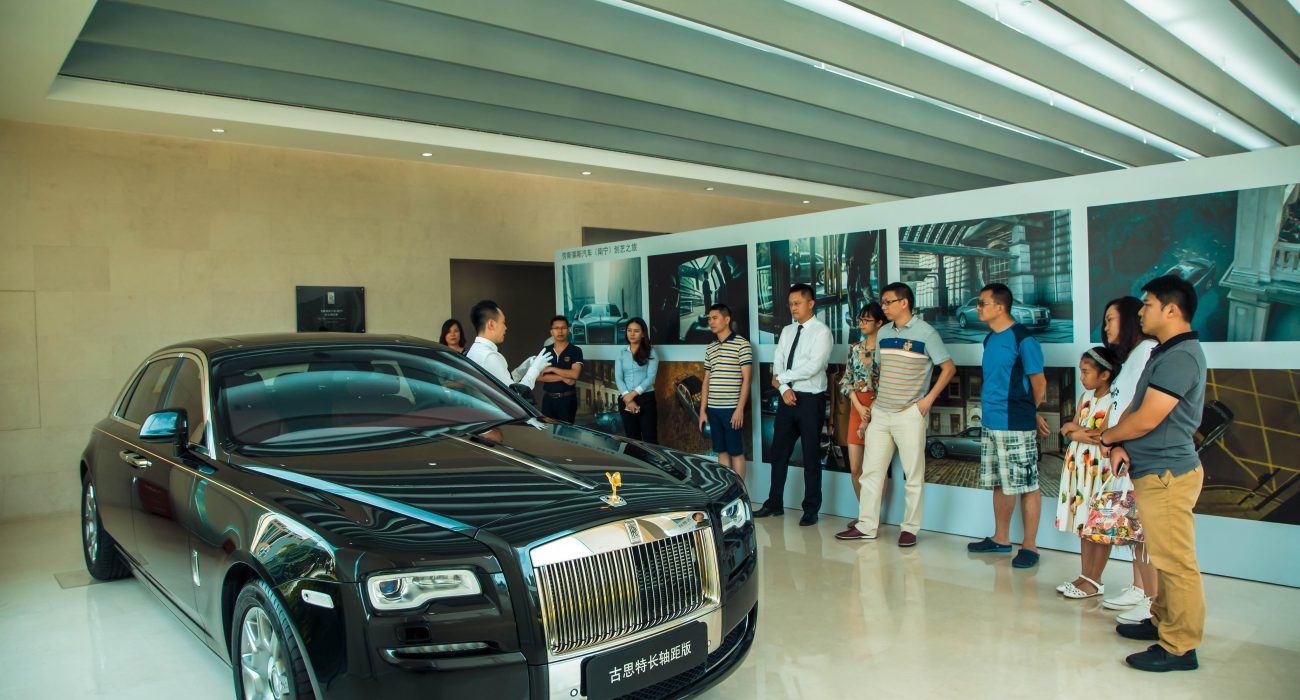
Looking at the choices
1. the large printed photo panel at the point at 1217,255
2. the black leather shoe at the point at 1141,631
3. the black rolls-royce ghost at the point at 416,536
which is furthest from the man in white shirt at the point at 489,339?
the large printed photo panel at the point at 1217,255

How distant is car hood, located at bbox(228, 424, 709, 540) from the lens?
2.49 meters

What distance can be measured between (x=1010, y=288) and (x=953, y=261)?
0.45 m

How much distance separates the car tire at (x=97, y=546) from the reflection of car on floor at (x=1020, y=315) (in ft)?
18.1

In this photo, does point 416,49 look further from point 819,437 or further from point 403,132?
point 819,437

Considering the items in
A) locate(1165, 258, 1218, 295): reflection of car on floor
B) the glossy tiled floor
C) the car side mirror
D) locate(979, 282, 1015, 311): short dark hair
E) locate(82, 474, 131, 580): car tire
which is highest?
locate(1165, 258, 1218, 295): reflection of car on floor

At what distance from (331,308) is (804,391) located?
222 inches

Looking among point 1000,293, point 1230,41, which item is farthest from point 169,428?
point 1230,41

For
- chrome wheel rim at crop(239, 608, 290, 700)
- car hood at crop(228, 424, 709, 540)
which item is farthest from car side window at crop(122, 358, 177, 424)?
chrome wheel rim at crop(239, 608, 290, 700)

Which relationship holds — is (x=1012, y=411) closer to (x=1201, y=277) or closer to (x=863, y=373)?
(x=863, y=373)

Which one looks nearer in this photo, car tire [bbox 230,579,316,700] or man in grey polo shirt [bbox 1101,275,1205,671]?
car tire [bbox 230,579,316,700]

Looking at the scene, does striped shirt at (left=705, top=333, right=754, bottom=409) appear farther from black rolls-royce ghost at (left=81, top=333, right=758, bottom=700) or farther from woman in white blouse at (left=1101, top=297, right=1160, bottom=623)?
black rolls-royce ghost at (left=81, top=333, right=758, bottom=700)

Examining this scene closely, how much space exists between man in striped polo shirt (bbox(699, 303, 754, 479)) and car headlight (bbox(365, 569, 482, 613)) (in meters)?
4.55

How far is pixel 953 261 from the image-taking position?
5906 mm

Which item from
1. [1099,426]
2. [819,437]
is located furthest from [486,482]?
[819,437]
